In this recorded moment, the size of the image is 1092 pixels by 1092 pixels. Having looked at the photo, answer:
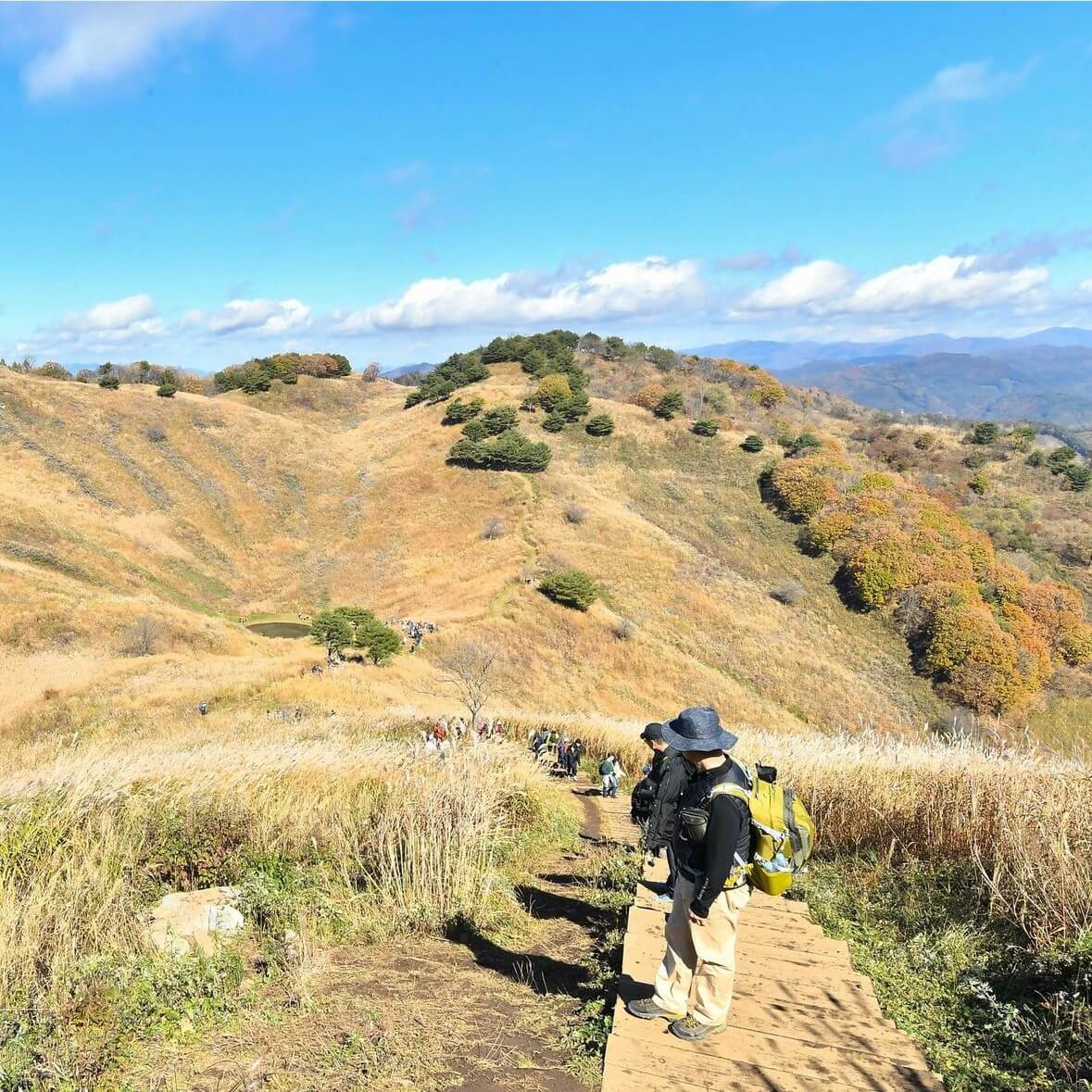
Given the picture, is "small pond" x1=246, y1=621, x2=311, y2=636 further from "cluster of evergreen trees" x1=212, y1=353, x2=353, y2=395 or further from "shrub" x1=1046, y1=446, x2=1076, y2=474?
"shrub" x1=1046, y1=446, x2=1076, y2=474

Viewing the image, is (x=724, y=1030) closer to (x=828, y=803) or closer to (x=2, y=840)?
(x=828, y=803)

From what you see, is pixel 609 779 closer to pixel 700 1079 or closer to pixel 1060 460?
pixel 700 1079

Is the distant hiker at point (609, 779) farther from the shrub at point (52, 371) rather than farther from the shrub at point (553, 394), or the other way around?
the shrub at point (52, 371)

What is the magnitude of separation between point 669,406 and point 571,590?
30910mm

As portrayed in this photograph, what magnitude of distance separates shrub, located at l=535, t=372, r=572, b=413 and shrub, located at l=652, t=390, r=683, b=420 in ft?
25.4

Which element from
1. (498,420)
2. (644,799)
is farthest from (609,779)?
(498,420)

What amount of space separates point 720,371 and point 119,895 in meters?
73.7

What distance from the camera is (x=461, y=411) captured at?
179ft

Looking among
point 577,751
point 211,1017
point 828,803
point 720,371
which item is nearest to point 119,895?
point 211,1017

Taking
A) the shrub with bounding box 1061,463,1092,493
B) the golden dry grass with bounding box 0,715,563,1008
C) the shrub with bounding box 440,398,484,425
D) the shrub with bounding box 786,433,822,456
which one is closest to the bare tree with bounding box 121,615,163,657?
the golden dry grass with bounding box 0,715,563,1008

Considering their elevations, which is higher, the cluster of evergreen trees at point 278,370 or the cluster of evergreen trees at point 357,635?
the cluster of evergreen trees at point 278,370

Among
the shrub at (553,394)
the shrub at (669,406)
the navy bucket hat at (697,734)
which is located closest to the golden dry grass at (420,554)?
the shrub at (669,406)

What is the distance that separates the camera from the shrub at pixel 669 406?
194 feet

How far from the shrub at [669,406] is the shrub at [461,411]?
1500 centimetres
